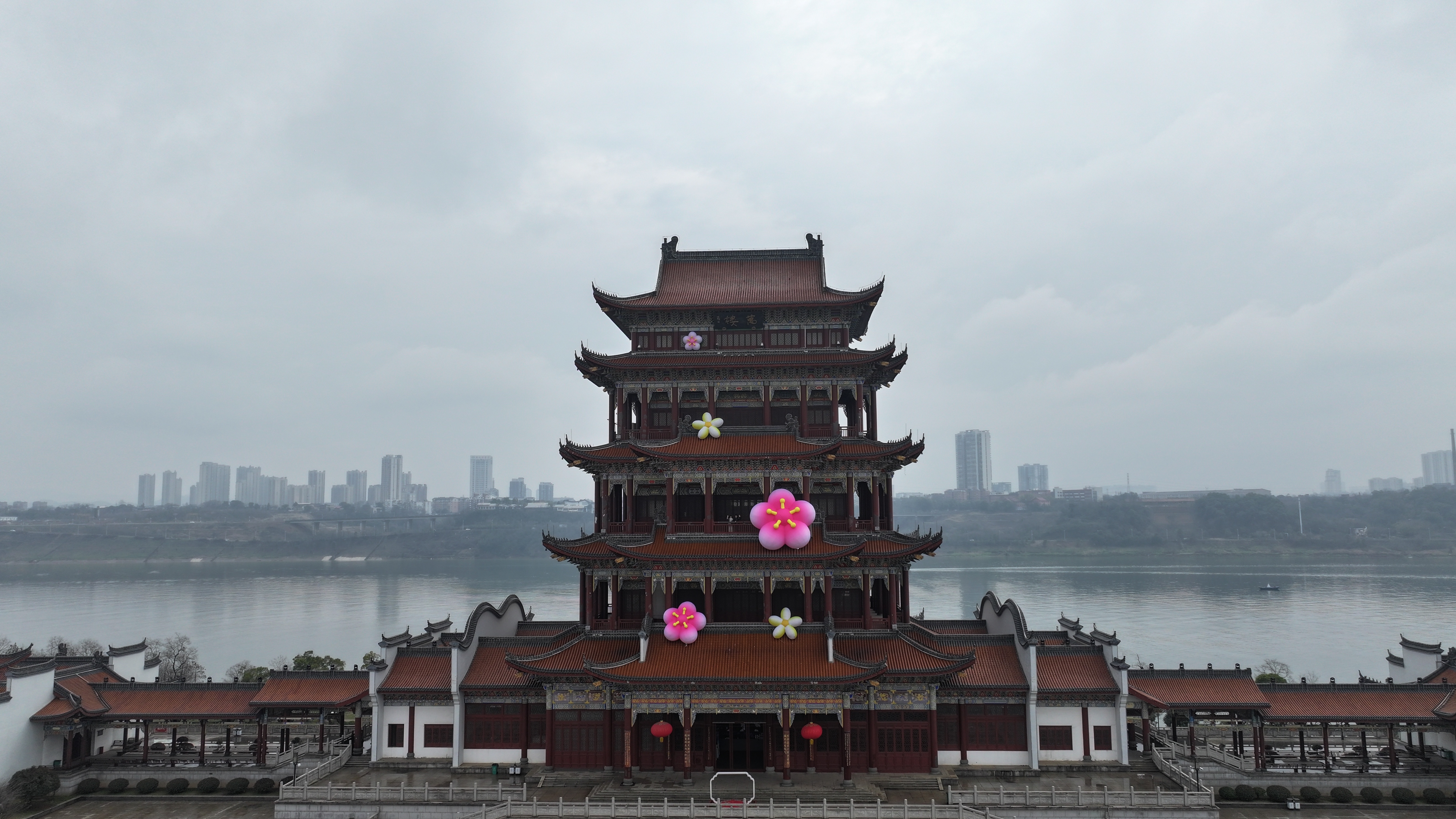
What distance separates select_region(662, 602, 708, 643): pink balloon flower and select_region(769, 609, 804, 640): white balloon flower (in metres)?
2.33

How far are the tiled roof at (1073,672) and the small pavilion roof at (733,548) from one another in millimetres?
5119

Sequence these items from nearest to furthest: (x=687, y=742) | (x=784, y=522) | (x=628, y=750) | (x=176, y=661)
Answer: (x=687, y=742) < (x=628, y=750) < (x=784, y=522) < (x=176, y=661)

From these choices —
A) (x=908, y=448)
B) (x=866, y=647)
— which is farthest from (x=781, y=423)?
(x=866, y=647)

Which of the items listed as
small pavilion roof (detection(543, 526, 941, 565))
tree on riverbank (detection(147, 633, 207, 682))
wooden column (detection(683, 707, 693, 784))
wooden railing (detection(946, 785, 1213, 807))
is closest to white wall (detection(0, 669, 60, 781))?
tree on riverbank (detection(147, 633, 207, 682))

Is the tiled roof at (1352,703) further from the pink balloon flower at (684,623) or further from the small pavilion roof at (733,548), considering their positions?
the pink balloon flower at (684,623)

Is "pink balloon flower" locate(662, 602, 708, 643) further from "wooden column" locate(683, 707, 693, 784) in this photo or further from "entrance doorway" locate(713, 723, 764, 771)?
"entrance doorway" locate(713, 723, 764, 771)

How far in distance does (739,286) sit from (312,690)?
834 inches

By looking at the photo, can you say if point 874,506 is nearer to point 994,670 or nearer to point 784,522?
point 784,522

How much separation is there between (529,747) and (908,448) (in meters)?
16.2

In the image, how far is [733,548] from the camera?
26.9 meters

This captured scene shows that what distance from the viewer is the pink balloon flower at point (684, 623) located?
26.0 meters

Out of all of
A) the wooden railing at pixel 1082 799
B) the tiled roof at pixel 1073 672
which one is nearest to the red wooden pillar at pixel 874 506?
the tiled roof at pixel 1073 672

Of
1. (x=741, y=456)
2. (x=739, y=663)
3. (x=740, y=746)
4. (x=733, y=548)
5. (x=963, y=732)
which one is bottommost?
(x=740, y=746)

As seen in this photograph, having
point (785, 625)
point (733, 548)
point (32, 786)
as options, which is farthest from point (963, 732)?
point (32, 786)
